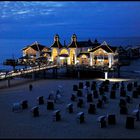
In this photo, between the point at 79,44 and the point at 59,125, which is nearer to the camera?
the point at 59,125

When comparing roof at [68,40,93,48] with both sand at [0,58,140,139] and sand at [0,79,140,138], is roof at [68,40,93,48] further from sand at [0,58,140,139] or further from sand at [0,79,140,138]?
sand at [0,79,140,138]

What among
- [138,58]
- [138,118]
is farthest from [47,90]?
[138,58]

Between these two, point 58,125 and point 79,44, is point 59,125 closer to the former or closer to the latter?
point 58,125

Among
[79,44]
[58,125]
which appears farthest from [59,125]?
[79,44]

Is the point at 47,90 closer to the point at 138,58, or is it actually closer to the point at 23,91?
the point at 23,91

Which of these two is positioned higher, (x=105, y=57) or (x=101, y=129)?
(x=105, y=57)

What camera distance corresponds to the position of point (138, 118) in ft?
85.3

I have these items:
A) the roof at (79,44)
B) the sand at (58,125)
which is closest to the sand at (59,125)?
the sand at (58,125)

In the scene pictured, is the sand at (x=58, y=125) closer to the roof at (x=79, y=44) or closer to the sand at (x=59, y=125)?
the sand at (x=59, y=125)

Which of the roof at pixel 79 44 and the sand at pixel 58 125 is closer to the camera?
the sand at pixel 58 125

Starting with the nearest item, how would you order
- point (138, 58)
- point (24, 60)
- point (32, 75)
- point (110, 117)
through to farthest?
1. point (110, 117)
2. point (32, 75)
3. point (24, 60)
4. point (138, 58)

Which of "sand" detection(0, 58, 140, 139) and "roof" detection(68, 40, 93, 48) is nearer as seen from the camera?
"sand" detection(0, 58, 140, 139)

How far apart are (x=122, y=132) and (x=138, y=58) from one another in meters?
79.8

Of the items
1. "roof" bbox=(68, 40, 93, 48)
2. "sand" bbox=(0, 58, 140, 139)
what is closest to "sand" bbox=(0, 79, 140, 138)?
"sand" bbox=(0, 58, 140, 139)
